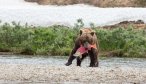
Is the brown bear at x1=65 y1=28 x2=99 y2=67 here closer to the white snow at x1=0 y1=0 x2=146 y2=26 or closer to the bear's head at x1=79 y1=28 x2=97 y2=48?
the bear's head at x1=79 y1=28 x2=97 y2=48

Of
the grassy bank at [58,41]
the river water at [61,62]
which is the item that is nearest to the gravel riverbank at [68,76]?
the river water at [61,62]

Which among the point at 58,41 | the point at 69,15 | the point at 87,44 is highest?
the point at 87,44

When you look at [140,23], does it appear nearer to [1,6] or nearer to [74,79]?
[1,6]

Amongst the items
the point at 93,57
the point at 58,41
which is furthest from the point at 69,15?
the point at 93,57

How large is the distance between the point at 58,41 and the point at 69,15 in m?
17.3

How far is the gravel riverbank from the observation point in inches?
750

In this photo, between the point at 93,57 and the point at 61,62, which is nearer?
the point at 93,57

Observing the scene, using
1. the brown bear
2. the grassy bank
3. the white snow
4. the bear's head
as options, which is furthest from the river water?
the white snow

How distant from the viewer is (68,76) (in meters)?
19.7

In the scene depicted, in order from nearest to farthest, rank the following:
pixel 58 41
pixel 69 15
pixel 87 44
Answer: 1. pixel 87 44
2. pixel 58 41
3. pixel 69 15

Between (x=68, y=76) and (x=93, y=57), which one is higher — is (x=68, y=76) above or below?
above

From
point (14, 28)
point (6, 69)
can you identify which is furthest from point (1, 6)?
point (6, 69)

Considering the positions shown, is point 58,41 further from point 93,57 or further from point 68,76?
point 68,76

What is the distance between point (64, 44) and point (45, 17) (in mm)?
17353
